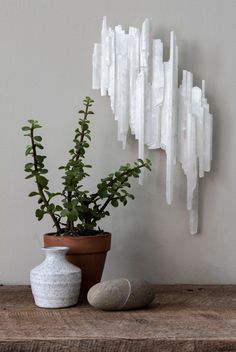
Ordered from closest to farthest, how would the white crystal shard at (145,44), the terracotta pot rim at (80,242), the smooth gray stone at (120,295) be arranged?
→ 1. the smooth gray stone at (120,295)
2. the terracotta pot rim at (80,242)
3. the white crystal shard at (145,44)

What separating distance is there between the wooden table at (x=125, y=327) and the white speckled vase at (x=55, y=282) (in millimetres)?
18

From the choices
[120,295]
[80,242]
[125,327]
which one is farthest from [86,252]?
[125,327]

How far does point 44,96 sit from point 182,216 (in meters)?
0.43

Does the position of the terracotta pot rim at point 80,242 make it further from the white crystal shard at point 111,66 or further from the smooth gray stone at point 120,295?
the white crystal shard at point 111,66

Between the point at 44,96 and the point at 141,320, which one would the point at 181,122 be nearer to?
the point at 44,96

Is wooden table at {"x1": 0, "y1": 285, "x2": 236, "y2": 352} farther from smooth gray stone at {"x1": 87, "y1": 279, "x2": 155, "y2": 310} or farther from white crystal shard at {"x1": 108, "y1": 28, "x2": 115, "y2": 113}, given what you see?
white crystal shard at {"x1": 108, "y1": 28, "x2": 115, "y2": 113}

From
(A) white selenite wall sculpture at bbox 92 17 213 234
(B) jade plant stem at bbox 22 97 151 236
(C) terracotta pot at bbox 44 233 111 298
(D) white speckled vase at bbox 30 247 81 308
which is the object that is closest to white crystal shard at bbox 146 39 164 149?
(A) white selenite wall sculpture at bbox 92 17 213 234

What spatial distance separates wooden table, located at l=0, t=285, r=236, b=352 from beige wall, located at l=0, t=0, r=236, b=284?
0.58 ft

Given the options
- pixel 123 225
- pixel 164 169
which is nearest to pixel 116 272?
pixel 123 225

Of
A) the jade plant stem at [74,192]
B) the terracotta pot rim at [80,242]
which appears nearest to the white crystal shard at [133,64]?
the jade plant stem at [74,192]

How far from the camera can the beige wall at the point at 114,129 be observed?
132 centimetres

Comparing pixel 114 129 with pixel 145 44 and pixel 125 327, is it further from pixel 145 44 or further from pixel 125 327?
pixel 125 327

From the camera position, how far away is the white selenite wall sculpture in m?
1.29

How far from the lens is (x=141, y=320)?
959mm
